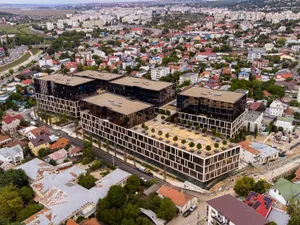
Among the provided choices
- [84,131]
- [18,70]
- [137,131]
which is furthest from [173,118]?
[18,70]

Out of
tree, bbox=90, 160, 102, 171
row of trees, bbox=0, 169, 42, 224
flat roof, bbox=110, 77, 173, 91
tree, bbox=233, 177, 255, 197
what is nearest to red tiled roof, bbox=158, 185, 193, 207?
tree, bbox=233, 177, 255, 197

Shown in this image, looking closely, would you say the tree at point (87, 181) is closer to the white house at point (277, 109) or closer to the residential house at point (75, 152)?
the residential house at point (75, 152)

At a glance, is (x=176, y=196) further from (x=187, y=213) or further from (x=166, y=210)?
(x=166, y=210)

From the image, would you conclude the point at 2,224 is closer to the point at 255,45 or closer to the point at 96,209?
the point at 96,209

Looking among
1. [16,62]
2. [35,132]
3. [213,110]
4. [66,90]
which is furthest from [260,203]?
[16,62]

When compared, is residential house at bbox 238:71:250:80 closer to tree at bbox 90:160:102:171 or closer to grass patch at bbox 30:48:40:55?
tree at bbox 90:160:102:171

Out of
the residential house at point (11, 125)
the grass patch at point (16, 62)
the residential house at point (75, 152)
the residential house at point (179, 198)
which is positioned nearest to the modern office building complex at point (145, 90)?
the residential house at point (75, 152)
